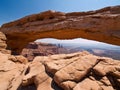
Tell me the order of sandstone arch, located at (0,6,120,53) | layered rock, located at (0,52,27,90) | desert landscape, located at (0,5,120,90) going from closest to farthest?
desert landscape, located at (0,5,120,90) → layered rock, located at (0,52,27,90) → sandstone arch, located at (0,6,120,53)

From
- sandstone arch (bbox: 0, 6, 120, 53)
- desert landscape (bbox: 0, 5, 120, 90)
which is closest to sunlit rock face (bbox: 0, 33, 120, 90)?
desert landscape (bbox: 0, 5, 120, 90)

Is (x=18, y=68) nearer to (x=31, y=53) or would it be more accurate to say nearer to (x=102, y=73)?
(x=102, y=73)

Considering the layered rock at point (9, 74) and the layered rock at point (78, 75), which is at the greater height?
the layered rock at point (78, 75)

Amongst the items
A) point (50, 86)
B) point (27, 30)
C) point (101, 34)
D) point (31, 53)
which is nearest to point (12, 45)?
point (27, 30)

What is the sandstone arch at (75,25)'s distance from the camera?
534 inches

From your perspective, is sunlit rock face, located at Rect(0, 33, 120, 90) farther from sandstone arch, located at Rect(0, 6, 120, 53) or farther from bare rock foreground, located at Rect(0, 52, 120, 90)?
sandstone arch, located at Rect(0, 6, 120, 53)

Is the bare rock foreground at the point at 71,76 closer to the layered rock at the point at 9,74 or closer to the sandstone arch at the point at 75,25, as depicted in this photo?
the layered rock at the point at 9,74

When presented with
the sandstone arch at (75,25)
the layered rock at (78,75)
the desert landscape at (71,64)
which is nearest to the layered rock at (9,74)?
the desert landscape at (71,64)

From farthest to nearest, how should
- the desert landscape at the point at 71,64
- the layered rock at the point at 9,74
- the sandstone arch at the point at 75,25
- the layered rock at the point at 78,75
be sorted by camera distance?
the sandstone arch at the point at 75,25
the layered rock at the point at 9,74
the desert landscape at the point at 71,64
the layered rock at the point at 78,75

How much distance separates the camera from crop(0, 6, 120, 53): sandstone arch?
1355 centimetres

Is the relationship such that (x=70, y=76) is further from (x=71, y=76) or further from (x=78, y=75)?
(x=78, y=75)

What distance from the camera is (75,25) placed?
15.2 m

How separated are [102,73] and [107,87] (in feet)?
2.03

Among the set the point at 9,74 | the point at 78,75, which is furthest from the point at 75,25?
the point at 78,75
